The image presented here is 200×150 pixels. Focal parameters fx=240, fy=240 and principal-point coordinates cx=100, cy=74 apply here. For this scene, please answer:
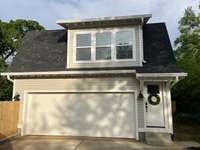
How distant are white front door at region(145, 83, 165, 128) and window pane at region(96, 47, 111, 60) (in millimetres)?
2222

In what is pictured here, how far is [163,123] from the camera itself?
10.2m

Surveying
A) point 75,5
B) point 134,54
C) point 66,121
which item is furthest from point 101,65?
point 75,5

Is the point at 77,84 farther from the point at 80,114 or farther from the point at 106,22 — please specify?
the point at 106,22

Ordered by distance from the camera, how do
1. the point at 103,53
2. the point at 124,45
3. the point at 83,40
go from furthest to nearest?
the point at 83,40
the point at 103,53
the point at 124,45

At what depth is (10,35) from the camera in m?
26.0

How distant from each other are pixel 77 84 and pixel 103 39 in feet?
8.07

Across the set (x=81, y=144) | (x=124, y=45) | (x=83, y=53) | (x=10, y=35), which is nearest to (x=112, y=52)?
(x=124, y=45)

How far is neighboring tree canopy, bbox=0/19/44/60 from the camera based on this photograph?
84.6 feet

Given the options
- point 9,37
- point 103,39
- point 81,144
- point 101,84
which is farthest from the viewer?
point 9,37

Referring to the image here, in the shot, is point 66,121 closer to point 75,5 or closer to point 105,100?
point 105,100

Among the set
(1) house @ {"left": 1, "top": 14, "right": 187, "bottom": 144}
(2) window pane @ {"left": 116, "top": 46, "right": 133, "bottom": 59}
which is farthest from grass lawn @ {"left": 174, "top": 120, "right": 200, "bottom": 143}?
(2) window pane @ {"left": 116, "top": 46, "right": 133, "bottom": 59}

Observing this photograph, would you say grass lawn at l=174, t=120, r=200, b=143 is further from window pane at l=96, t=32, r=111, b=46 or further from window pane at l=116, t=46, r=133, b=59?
window pane at l=96, t=32, r=111, b=46

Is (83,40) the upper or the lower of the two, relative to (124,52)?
upper

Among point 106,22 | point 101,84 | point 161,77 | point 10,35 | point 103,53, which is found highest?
point 10,35
